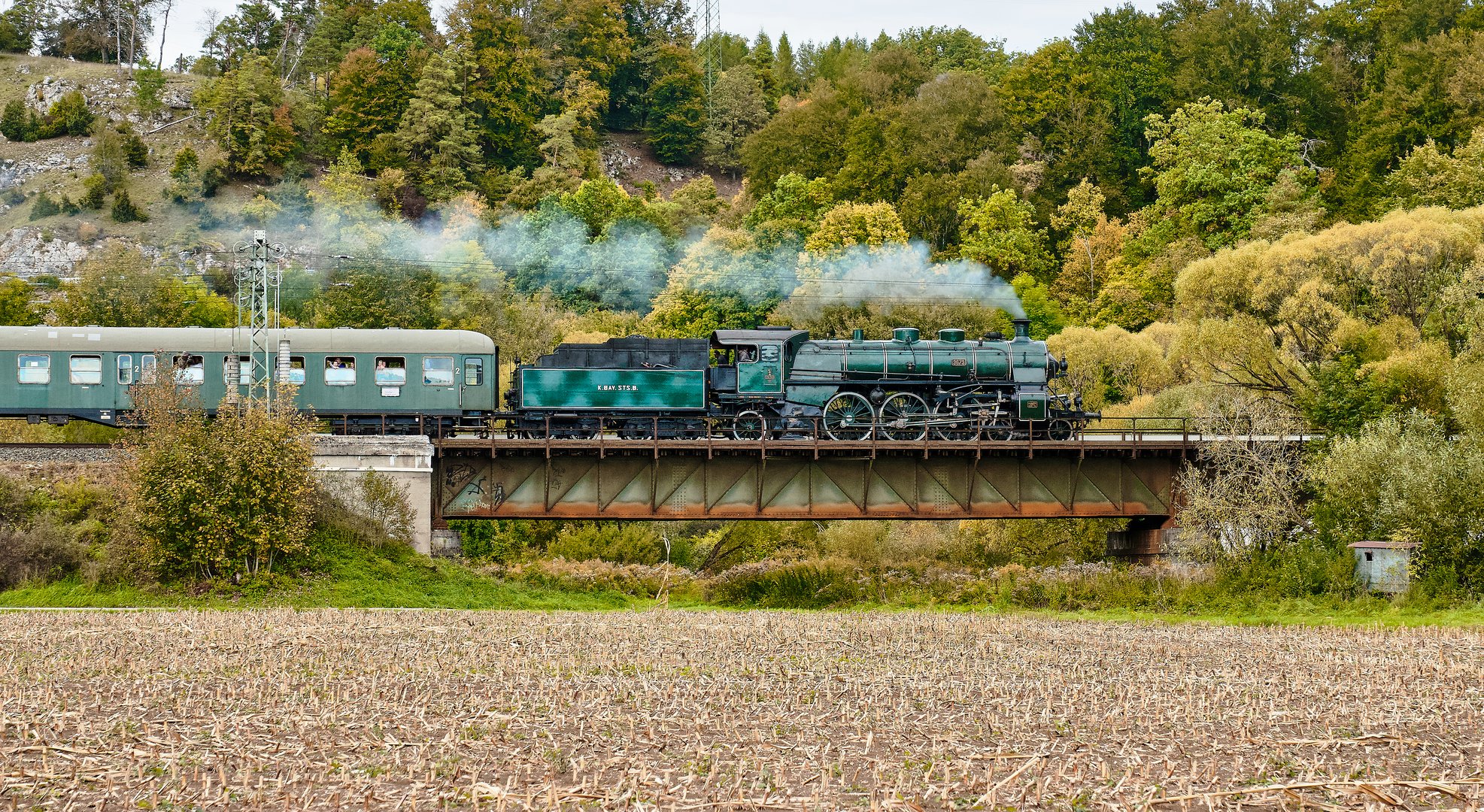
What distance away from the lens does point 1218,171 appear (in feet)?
283

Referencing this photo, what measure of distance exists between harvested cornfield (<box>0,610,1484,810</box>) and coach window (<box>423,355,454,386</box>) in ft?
53.4

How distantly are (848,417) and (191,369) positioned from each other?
827 inches

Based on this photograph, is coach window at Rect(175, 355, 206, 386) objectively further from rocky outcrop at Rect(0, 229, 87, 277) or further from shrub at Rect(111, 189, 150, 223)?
shrub at Rect(111, 189, 150, 223)

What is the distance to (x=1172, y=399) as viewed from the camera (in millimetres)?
59000

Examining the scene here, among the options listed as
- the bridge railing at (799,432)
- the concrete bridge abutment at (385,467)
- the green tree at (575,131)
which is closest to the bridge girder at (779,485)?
the bridge railing at (799,432)

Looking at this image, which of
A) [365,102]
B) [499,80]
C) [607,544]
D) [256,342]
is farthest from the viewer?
[499,80]

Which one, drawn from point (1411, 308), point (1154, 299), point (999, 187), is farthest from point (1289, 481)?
point (999, 187)

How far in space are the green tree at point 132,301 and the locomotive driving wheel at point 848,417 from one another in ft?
144

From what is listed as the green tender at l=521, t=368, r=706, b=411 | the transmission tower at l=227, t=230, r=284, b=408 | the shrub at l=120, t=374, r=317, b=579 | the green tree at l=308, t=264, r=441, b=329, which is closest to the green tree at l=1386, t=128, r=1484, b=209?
the green tender at l=521, t=368, r=706, b=411

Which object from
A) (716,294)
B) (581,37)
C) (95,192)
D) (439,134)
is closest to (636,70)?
(581,37)

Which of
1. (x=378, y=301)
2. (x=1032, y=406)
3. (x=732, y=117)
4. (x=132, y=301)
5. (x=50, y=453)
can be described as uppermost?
(x=732, y=117)

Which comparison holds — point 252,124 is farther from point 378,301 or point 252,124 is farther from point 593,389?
point 593,389

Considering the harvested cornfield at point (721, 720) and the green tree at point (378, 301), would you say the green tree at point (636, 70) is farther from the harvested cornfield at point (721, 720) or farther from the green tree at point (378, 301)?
the harvested cornfield at point (721, 720)

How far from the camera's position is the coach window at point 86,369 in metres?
43.8
